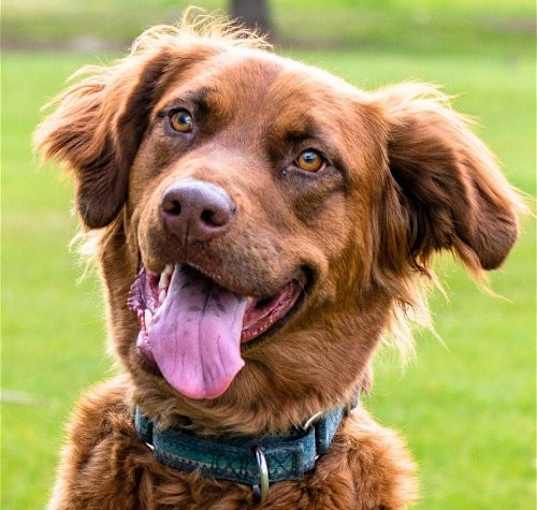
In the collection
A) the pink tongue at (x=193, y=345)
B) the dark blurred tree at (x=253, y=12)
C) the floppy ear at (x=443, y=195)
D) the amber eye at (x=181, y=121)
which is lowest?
the dark blurred tree at (x=253, y=12)

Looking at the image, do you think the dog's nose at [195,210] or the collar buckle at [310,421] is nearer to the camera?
the dog's nose at [195,210]

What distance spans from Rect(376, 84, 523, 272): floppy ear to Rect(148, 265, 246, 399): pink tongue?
3.09 feet

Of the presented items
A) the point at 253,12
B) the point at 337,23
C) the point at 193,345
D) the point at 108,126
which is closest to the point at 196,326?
the point at 193,345

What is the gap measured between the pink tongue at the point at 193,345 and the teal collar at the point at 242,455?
8.3 inches

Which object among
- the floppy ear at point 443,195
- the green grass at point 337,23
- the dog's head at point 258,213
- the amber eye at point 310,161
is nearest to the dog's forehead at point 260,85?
the dog's head at point 258,213

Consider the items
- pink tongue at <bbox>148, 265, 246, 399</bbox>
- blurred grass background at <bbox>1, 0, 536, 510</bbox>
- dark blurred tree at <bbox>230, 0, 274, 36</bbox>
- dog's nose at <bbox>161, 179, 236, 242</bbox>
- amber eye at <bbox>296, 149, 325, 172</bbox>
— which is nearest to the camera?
dog's nose at <bbox>161, 179, 236, 242</bbox>

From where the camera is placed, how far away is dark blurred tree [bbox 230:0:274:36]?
3284cm

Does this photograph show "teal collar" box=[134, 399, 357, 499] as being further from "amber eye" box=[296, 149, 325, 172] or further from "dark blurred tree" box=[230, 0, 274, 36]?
"dark blurred tree" box=[230, 0, 274, 36]

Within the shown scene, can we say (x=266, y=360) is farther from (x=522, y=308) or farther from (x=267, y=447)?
(x=522, y=308)

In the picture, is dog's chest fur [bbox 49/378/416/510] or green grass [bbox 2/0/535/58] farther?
green grass [bbox 2/0/535/58]

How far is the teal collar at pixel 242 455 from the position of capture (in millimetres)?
4578

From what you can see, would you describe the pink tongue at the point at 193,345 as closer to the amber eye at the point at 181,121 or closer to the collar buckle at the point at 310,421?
the collar buckle at the point at 310,421

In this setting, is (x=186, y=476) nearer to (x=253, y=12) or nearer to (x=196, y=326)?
(x=196, y=326)

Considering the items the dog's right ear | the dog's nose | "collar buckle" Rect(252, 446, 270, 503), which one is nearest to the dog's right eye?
the dog's right ear
